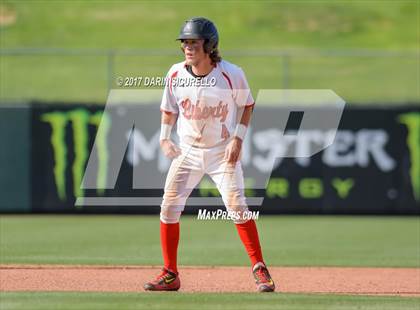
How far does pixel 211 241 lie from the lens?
14430mm

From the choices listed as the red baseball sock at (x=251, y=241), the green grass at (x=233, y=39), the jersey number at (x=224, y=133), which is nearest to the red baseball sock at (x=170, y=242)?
the red baseball sock at (x=251, y=241)

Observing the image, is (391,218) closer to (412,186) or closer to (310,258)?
(412,186)

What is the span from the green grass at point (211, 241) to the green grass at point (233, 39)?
861cm

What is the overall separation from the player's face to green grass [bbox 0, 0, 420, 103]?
16.5m

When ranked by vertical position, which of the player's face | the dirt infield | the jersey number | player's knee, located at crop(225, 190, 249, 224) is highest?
the player's face

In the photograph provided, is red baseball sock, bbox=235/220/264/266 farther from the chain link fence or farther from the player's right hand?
the chain link fence

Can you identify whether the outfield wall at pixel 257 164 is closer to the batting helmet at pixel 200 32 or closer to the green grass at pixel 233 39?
the green grass at pixel 233 39

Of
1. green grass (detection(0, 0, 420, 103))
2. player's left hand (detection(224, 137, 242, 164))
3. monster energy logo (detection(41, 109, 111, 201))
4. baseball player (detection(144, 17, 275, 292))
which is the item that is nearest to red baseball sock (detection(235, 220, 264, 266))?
baseball player (detection(144, 17, 275, 292))

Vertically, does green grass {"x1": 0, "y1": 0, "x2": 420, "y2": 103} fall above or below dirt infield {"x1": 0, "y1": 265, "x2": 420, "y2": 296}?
below

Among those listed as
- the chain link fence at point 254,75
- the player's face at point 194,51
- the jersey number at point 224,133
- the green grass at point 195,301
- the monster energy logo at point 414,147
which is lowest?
the chain link fence at point 254,75

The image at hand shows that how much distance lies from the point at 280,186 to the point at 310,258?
586 cm

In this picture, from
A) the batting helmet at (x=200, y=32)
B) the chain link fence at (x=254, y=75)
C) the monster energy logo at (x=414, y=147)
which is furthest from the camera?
the chain link fence at (x=254, y=75)

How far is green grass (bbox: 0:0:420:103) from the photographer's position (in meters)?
26.8

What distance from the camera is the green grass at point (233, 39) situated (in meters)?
26.8
